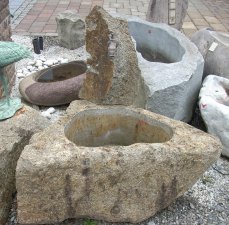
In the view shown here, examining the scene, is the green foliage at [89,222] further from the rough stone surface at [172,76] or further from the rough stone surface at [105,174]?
the rough stone surface at [172,76]

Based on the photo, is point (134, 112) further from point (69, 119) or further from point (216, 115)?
point (216, 115)

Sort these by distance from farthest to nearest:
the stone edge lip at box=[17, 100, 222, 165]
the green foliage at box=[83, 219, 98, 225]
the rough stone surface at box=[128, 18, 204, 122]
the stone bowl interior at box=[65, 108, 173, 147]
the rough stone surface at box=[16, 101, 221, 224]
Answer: the rough stone surface at box=[128, 18, 204, 122] → the stone bowl interior at box=[65, 108, 173, 147] → the green foliage at box=[83, 219, 98, 225] → the stone edge lip at box=[17, 100, 222, 165] → the rough stone surface at box=[16, 101, 221, 224]

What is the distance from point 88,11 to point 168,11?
268cm

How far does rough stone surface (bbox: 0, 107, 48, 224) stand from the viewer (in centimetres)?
242

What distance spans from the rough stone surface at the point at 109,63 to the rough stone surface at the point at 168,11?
1988mm

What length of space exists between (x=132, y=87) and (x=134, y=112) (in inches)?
10.4

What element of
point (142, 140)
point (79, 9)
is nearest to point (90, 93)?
point (142, 140)

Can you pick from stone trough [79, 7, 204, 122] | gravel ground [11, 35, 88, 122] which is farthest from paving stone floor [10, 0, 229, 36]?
stone trough [79, 7, 204, 122]

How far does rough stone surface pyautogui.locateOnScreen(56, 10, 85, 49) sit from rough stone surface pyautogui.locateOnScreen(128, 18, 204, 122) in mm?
1427

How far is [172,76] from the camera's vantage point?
10.2 ft

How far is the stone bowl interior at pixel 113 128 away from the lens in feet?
8.80

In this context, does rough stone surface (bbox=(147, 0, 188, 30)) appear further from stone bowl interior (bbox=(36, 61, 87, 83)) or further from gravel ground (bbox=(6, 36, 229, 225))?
gravel ground (bbox=(6, 36, 229, 225))

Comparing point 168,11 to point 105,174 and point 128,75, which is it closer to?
point 128,75

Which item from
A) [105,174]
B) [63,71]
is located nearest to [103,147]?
[105,174]
